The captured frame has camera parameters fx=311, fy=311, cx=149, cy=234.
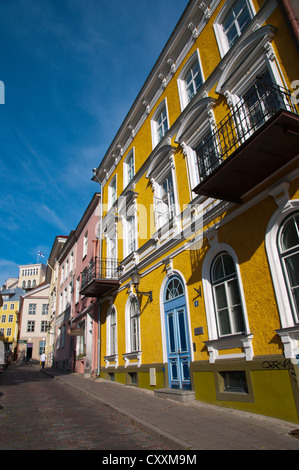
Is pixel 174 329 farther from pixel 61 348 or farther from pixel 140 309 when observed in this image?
pixel 61 348

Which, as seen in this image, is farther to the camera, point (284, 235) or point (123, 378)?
point (123, 378)

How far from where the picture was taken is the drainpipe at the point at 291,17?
21.1ft

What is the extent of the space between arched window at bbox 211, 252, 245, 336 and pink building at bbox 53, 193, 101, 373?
9808 mm

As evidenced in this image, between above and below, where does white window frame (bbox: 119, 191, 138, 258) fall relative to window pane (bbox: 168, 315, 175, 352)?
above

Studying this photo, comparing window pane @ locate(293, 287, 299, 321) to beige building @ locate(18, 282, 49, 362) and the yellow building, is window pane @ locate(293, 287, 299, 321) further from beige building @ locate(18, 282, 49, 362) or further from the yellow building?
beige building @ locate(18, 282, 49, 362)

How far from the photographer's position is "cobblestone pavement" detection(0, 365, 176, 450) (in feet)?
16.3

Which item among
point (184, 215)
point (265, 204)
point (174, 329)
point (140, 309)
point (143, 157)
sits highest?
point (143, 157)

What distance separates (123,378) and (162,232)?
6.40 meters

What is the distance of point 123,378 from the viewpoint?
1263 centimetres

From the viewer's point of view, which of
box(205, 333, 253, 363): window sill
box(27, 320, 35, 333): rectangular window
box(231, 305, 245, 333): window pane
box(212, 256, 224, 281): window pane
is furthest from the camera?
box(27, 320, 35, 333): rectangular window

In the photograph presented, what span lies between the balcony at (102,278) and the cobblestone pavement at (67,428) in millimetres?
5644

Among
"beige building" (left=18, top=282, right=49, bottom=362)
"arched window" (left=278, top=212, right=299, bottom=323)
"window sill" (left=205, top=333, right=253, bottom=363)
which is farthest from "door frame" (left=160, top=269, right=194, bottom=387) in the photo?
"beige building" (left=18, top=282, right=49, bottom=362)
